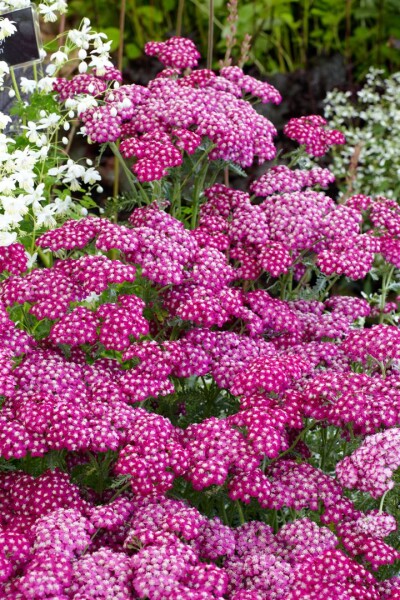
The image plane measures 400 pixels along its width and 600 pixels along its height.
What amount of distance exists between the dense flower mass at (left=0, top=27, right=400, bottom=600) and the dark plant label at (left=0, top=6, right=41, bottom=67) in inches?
6.1

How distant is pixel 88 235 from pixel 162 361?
405 millimetres

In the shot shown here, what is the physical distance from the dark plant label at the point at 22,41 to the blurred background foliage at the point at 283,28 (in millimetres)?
2900

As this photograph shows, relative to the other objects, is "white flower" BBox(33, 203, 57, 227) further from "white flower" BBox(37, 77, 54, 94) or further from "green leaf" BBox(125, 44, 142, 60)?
"green leaf" BBox(125, 44, 142, 60)

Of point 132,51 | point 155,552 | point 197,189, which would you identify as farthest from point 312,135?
point 132,51

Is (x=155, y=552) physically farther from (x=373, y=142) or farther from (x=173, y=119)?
(x=373, y=142)

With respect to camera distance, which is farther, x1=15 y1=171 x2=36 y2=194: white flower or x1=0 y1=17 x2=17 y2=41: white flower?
x1=0 y1=17 x2=17 y2=41: white flower

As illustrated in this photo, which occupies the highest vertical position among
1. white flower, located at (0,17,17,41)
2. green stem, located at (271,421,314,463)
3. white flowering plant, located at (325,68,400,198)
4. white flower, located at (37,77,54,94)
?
white flower, located at (0,17,17,41)

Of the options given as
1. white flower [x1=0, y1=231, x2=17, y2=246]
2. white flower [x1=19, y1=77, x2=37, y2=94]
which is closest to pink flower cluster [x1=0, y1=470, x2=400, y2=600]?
white flower [x1=0, y1=231, x2=17, y2=246]

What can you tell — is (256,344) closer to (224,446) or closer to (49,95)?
(224,446)

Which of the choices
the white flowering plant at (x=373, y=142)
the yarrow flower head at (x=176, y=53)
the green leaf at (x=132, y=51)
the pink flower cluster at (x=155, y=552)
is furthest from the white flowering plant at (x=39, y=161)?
Answer: the green leaf at (x=132, y=51)

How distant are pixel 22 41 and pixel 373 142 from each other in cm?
248

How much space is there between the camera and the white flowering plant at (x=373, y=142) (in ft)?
17.2

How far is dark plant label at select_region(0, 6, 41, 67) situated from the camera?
3.22 m

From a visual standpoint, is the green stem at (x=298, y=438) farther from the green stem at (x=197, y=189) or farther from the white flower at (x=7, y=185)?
the white flower at (x=7, y=185)
